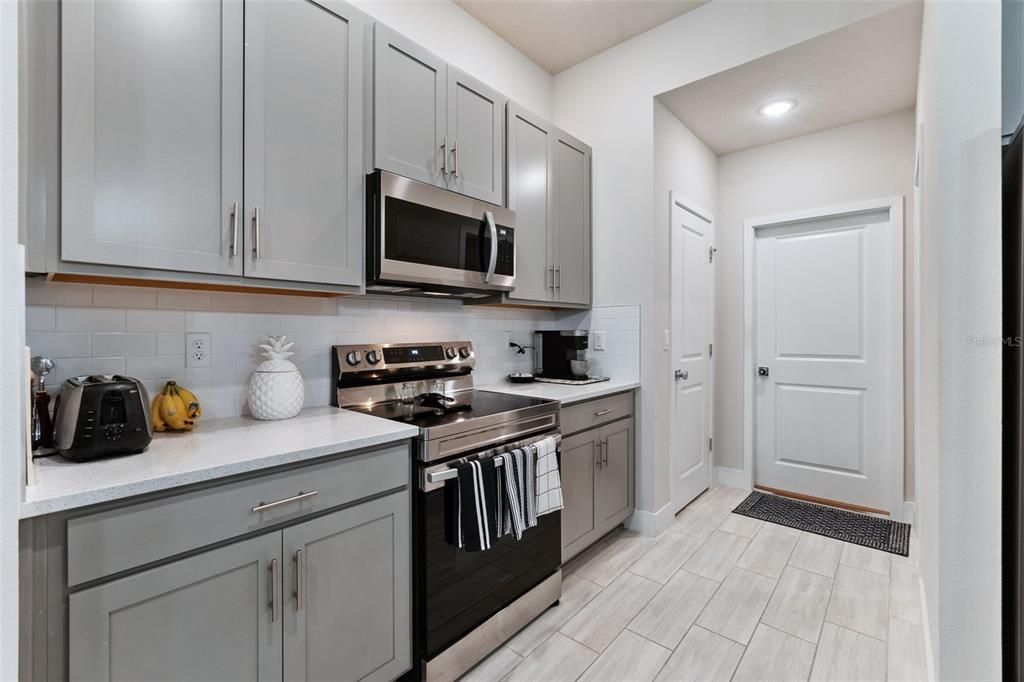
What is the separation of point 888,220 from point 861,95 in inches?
32.1

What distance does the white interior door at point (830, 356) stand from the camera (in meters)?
3.08

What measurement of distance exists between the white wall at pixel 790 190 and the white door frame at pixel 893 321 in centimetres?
4

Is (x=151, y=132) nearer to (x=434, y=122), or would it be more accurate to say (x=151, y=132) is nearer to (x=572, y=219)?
(x=434, y=122)

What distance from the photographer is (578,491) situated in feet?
7.66

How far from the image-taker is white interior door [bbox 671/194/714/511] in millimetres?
3096

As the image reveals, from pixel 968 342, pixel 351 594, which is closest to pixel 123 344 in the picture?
pixel 351 594

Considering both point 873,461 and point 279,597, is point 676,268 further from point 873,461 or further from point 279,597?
point 279,597

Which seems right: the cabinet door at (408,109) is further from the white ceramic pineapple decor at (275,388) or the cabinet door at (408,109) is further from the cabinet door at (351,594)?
the cabinet door at (351,594)

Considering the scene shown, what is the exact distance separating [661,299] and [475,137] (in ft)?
4.74

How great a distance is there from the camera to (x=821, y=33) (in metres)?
2.24

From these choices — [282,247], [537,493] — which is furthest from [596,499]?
[282,247]

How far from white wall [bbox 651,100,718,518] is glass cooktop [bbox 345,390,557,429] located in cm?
100

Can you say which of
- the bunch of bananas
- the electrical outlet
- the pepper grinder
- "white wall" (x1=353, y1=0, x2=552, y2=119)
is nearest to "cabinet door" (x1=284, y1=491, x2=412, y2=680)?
the bunch of bananas

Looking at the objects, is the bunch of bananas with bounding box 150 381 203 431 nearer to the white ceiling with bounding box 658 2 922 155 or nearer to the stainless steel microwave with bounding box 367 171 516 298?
the stainless steel microwave with bounding box 367 171 516 298
